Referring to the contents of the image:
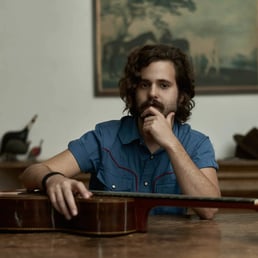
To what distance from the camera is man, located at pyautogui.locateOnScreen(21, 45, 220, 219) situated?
1850mm

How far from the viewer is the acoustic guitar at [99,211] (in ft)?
4.62

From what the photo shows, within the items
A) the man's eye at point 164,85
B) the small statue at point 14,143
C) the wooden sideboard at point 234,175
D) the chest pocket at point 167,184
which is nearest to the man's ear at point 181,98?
the man's eye at point 164,85

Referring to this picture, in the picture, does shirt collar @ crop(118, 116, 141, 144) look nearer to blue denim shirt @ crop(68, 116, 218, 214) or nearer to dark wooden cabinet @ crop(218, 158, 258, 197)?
blue denim shirt @ crop(68, 116, 218, 214)

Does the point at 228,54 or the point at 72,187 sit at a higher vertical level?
the point at 228,54

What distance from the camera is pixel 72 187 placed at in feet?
4.89

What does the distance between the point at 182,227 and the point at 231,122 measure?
1.67 meters

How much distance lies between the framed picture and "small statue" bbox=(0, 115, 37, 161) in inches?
17.1

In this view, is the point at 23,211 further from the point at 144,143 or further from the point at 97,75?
the point at 97,75

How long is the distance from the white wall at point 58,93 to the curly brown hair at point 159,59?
99cm

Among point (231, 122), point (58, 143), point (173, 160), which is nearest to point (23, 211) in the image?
point (173, 160)

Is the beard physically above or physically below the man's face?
below

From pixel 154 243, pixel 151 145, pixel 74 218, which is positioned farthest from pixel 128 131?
pixel 154 243

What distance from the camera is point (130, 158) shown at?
1989 mm

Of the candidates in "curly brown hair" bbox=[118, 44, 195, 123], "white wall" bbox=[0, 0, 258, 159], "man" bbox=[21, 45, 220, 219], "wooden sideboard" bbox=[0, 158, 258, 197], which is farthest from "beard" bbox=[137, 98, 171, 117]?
"white wall" bbox=[0, 0, 258, 159]
